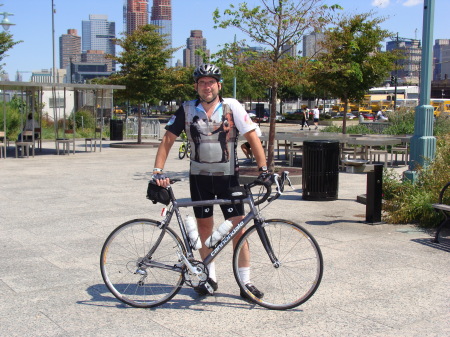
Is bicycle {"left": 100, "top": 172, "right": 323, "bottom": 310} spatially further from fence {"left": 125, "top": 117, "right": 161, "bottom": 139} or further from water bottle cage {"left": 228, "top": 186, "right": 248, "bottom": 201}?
fence {"left": 125, "top": 117, "right": 161, "bottom": 139}

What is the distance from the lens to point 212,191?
500cm

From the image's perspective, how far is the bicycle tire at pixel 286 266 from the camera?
15.4ft

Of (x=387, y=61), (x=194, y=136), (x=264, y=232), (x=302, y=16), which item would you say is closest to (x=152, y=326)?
(x=264, y=232)

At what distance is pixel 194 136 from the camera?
495cm

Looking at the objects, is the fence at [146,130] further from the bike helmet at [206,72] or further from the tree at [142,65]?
the bike helmet at [206,72]

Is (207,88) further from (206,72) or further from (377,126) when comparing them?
(377,126)

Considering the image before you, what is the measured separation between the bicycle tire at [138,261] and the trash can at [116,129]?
24.1m

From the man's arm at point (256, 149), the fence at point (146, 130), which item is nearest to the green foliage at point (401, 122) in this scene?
the fence at point (146, 130)

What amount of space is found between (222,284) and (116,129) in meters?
24.2

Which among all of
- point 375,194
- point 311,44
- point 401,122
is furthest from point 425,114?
point 401,122

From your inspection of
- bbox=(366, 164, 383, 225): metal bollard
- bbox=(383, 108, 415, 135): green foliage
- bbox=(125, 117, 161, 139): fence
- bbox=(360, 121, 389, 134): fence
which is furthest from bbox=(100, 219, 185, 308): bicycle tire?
bbox=(125, 117, 161, 139): fence

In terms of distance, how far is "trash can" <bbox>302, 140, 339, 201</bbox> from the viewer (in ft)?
33.9

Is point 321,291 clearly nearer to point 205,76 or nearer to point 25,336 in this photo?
point 205,76

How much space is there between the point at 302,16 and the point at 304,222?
5.96 meters
